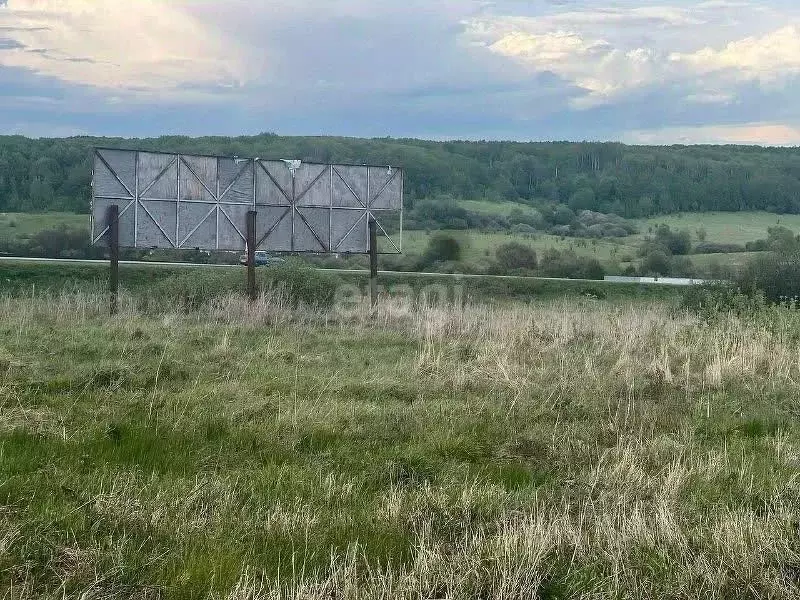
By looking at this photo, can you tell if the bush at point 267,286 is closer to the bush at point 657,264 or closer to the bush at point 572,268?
the bush at point 572,268

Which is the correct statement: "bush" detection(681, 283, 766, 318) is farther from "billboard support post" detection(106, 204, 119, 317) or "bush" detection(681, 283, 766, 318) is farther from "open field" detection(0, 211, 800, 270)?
"open field" detection(0, 211, 800, 270)

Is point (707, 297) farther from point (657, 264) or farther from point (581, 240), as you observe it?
point (581, 240)

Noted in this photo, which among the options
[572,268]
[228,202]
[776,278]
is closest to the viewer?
[228,202]

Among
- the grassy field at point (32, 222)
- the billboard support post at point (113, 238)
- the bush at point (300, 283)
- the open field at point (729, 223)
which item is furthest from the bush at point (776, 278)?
the open field at point (729, 223)

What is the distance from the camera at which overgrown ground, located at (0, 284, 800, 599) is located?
4617 millimetres

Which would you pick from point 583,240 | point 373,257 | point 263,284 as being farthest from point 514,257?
point 263,284

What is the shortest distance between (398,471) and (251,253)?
1600 cm

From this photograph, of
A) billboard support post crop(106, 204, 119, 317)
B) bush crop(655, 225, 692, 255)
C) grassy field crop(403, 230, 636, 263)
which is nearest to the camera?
billboard support post crop(106, 204, 119, 317)

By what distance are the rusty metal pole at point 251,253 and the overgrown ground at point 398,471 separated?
8620 mm

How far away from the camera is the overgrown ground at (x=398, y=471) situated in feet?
15.1

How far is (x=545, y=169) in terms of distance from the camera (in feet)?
338

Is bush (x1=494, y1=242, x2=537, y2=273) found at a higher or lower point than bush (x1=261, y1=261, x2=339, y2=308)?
lower

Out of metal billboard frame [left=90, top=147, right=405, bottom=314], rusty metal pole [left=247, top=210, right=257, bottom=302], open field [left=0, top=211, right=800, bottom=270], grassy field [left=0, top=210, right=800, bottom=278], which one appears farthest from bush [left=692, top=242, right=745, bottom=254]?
rusty metal pole [left=247, top=210, right=257, bottom=302]

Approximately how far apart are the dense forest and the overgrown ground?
7193 cm
